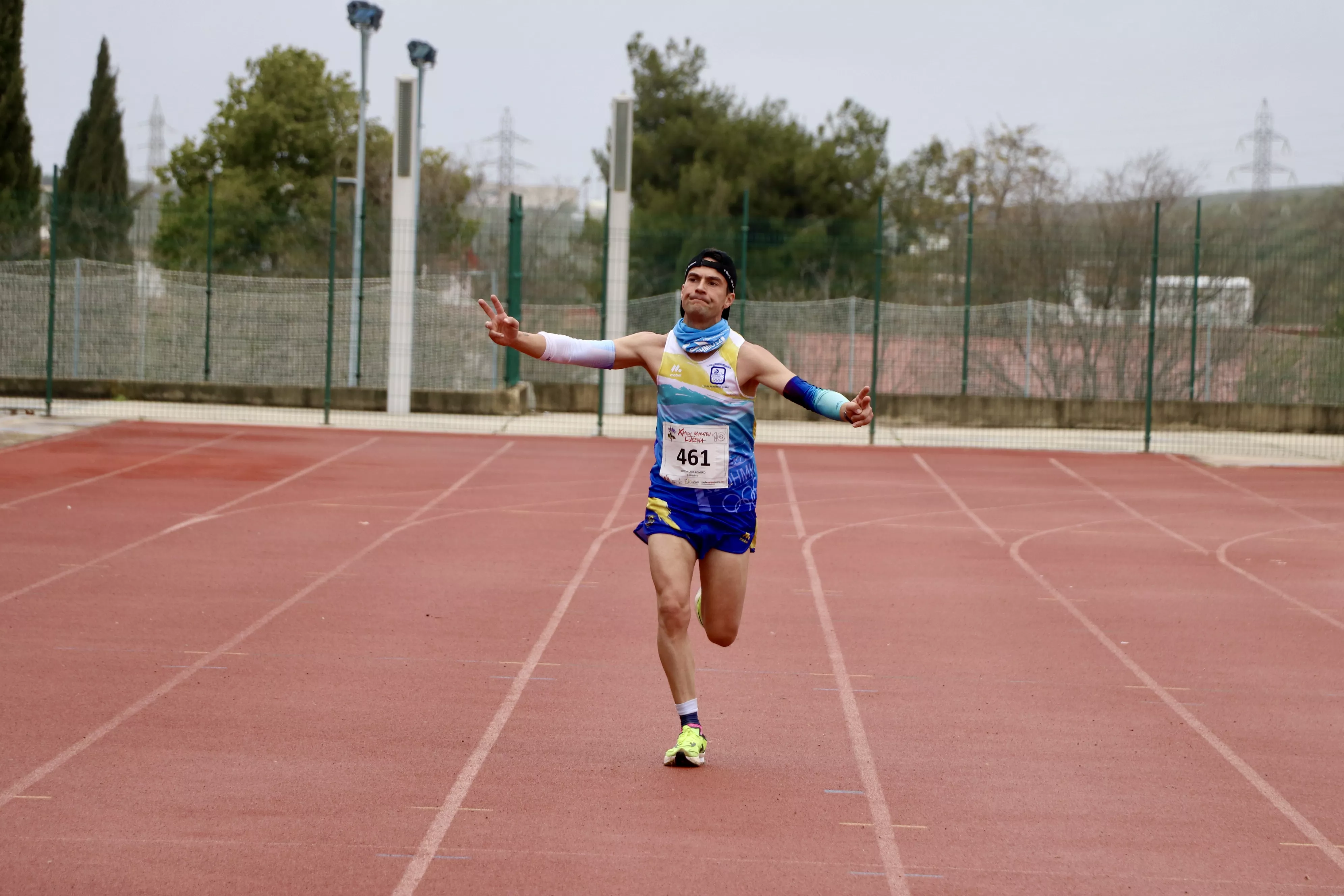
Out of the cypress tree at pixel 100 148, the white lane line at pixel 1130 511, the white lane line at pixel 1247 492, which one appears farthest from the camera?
the cypress tree at pixel 100 148

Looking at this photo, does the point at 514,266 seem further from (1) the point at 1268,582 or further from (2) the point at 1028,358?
(1) the point at 1268,582

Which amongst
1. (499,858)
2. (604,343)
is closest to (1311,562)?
(604,343)

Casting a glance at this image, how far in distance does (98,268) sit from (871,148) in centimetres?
2024

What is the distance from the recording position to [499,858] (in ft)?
15.1

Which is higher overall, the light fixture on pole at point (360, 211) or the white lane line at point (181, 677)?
the light fixture on pole at point (360, 211)

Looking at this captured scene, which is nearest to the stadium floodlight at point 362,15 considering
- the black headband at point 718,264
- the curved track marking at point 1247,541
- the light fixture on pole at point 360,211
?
the light fixture on pole at point 360,211

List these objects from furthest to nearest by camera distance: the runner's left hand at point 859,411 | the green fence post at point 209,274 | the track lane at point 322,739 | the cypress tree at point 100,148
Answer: the cypress tree at point 100,148
the green fence post at point 209,274
the runner's left hand at point 859,411
the track lane at point 322,739

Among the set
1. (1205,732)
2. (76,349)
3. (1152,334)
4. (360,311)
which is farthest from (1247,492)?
(76,349)

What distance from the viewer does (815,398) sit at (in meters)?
5.58

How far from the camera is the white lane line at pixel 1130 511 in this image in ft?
39.8

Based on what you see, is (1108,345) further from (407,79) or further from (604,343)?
(604,343)

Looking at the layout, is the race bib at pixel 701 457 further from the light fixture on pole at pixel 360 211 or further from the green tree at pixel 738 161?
the green tree at pixel 738 161

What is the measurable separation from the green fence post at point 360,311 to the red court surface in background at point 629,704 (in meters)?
7.94

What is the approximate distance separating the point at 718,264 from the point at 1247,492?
11616mm
